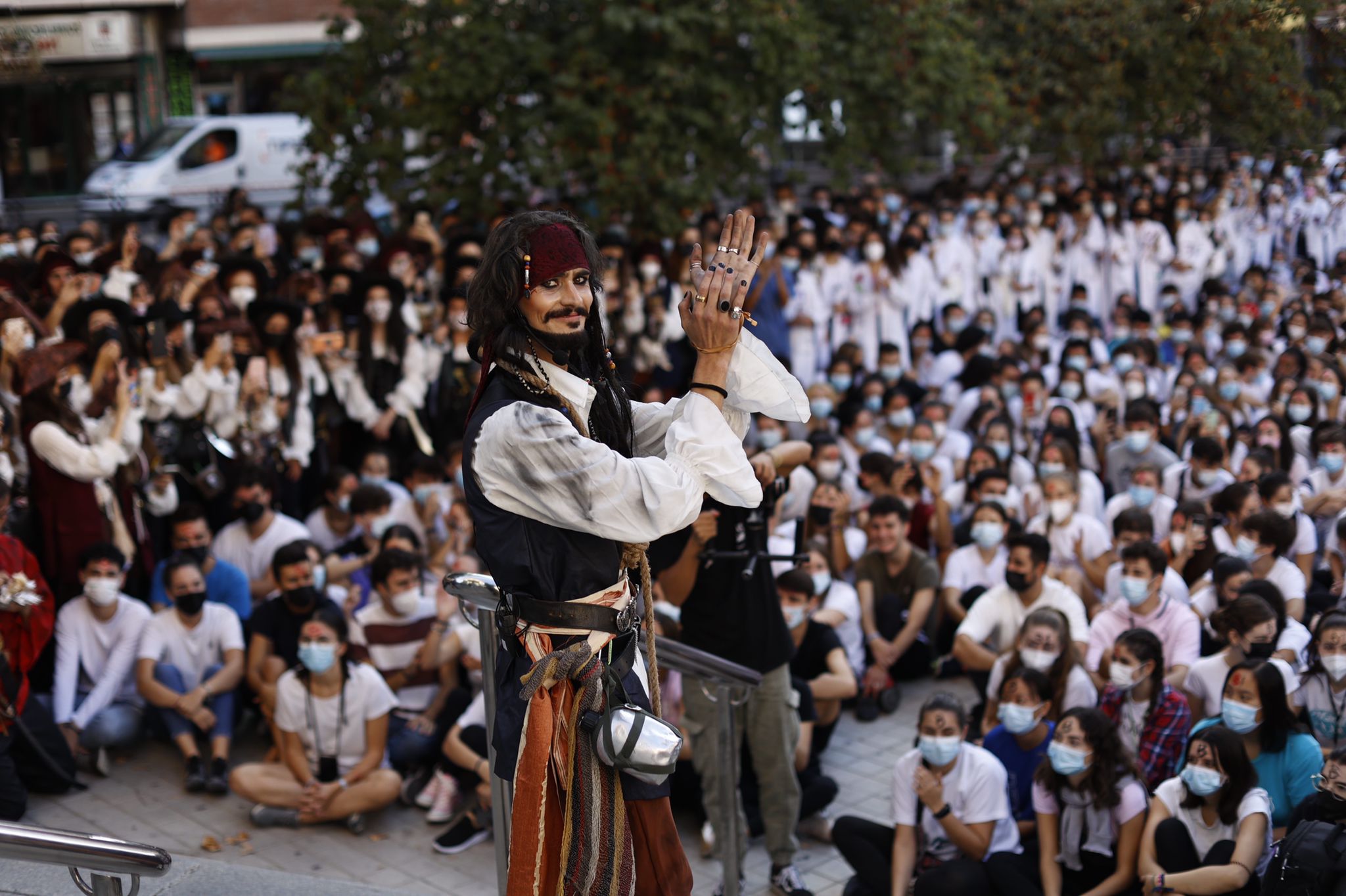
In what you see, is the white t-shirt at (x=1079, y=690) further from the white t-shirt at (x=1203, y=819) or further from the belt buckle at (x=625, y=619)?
the belt buckle at (x=625, y=619)

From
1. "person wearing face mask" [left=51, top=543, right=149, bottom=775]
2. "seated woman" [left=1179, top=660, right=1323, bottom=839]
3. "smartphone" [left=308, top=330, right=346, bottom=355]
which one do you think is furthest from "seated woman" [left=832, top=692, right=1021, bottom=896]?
"smartphone" [left=308, top=330, right=346, bottom=355]

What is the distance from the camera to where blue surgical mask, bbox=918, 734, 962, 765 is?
18.5ft

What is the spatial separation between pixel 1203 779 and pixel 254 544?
491 cm

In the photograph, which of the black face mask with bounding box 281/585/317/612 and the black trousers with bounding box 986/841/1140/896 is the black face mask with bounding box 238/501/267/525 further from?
the black trousers with bounding box 986/841/1140/896

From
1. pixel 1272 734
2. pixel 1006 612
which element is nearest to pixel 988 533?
pixel 1006 612

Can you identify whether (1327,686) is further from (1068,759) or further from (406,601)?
(406,601)

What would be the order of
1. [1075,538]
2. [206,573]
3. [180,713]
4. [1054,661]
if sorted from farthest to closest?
[1075,538] → [206,573] → [180,713] → [1054,661]

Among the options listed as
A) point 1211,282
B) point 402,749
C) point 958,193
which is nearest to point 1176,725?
point 402,749

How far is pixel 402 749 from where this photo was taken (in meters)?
6.67

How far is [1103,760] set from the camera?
219 inches

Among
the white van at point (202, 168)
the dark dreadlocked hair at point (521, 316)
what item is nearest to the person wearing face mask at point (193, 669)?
the dark dreadlocked hair at point (521, 316)

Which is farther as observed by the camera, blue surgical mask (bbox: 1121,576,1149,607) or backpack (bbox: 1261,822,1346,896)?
blue surgical mask (bbox: 1121,576,1149,607)

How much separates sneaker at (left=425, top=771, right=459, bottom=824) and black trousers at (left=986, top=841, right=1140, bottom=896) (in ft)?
7.84

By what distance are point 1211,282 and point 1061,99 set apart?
1.98 metres
